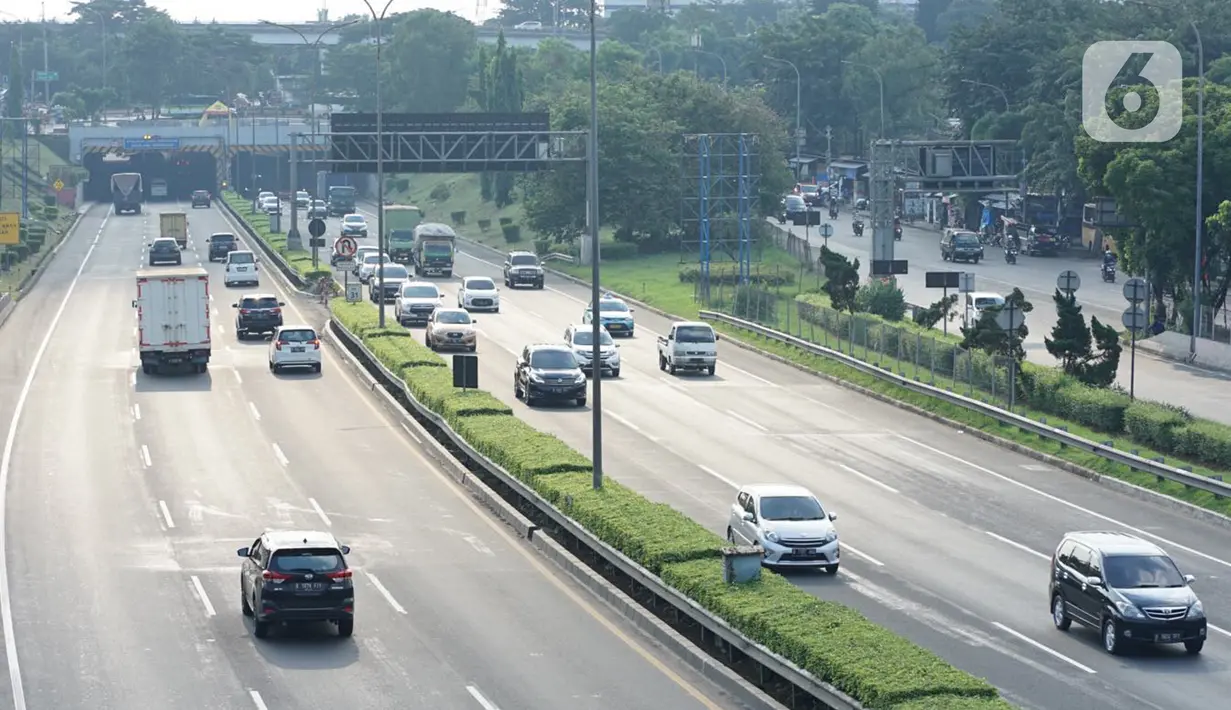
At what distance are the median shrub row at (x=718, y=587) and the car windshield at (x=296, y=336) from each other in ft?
37.0

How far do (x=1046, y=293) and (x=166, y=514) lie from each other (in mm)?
55762

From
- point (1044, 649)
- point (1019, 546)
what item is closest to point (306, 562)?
point (1044, 649)

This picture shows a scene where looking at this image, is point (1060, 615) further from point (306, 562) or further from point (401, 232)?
point (401, 232)

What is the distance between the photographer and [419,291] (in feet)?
239

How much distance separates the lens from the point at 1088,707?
2384 cm

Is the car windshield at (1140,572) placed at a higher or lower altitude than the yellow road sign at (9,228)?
lower

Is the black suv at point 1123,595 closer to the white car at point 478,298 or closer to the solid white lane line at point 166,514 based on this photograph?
the solid white lane line at point 166,514

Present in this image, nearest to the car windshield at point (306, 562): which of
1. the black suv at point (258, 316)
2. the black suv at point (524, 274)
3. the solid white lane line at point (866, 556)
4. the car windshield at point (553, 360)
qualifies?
the solid white lane line at point (866, 556)

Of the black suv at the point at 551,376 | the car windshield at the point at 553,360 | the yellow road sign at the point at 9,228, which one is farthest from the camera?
the yellow road sign at the point at 9,228

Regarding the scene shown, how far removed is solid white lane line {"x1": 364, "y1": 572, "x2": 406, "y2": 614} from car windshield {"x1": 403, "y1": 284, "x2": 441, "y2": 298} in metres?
41.5

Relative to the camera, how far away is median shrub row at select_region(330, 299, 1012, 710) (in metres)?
21.4

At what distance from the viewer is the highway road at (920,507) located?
A: 26.2 meters

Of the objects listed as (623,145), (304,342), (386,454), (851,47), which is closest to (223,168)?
(851,47)

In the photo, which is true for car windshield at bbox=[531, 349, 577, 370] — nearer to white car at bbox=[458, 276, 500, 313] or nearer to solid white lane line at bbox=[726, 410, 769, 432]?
solid white lane line at bbox=[726, 410, 769, 432]
